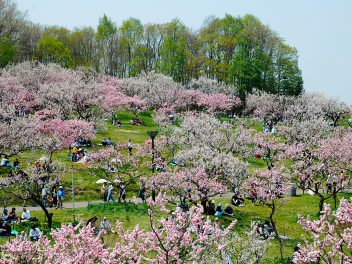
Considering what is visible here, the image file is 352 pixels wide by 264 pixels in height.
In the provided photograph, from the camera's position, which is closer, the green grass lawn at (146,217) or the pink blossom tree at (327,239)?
the pink blossom tree at (327,239)

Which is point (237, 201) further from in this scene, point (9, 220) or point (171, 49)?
point (171, 49)

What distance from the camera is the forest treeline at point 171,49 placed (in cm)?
8325

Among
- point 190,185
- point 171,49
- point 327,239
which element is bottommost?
point 190,185

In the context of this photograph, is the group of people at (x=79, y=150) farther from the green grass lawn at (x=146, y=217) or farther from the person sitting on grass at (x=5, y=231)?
the person sitting on grass at (x=5, y=231)

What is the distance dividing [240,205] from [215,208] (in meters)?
2.47

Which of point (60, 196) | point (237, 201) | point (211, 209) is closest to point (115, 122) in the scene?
point (60, 196)

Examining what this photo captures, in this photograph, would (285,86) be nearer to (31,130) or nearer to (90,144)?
(90,144)

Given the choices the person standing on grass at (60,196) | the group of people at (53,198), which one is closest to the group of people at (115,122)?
the person standing on grass at (60,196)

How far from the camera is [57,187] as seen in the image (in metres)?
34.4

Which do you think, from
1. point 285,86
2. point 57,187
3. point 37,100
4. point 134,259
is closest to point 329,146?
point 57,187

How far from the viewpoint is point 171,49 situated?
91.1m

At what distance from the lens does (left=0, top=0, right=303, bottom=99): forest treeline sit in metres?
83.2

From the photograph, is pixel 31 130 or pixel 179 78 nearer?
pixel 31 130

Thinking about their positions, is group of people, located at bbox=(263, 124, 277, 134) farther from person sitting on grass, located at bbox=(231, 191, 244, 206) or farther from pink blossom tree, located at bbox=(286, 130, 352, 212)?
person sitting on grass, located at bbox=(231, 191, 244, 206)
